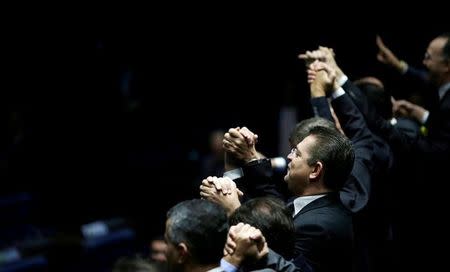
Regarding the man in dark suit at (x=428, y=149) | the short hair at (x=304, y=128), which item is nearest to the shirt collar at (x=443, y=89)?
the man in dark suit at (x=428, y=149)

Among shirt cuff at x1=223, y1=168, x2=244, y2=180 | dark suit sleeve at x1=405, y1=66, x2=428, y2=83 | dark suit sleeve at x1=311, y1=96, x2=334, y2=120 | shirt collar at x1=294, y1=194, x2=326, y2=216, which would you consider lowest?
shirt collar at x1=294, y1=194, x2=326, y2=216

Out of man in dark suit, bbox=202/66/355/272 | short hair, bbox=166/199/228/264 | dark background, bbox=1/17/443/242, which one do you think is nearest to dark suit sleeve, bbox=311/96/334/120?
man in dark suit, bbox=202/66/355/272

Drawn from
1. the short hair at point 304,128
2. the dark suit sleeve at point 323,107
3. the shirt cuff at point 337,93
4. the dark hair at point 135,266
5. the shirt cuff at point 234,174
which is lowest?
the dark hair at point 135,266

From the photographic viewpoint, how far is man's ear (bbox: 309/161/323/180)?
2795 millimetres

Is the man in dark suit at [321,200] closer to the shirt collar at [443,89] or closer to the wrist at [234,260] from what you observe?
the wrist at [234,260]

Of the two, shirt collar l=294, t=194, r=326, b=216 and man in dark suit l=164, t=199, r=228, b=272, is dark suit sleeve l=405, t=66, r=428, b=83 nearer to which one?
shirt collar l=294, t=194, r=326, b=216

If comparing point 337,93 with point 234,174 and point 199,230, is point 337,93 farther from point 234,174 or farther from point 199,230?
point 199,230

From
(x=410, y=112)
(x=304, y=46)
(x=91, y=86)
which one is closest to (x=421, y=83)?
(x=410, y=112)

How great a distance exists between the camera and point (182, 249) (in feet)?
7.59

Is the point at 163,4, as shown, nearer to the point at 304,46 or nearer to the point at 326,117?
the point at 304,46

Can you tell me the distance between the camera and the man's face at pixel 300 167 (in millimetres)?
2818

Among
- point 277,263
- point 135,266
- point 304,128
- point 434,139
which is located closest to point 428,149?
point 434,139

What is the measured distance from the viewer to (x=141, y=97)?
21.6ft

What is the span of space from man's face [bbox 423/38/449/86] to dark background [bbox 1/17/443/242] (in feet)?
2.77
